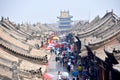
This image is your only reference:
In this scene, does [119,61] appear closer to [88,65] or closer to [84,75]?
[84,75]

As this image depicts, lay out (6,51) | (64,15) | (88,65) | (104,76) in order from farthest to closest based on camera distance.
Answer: (64,15)
(88,65)
(104,76)
(6,51)

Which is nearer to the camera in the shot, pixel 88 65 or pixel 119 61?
pixel 119 61

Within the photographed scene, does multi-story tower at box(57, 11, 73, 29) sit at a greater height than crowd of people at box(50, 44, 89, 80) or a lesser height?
greater

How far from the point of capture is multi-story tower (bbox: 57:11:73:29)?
146 metres

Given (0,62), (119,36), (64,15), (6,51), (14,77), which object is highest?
(64,15)

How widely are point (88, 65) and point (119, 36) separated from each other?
6877 millimetres

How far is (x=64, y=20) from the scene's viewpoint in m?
148

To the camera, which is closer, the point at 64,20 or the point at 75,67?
the point at 75,67

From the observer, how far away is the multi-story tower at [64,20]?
481 feet

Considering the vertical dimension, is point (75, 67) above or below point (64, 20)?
below

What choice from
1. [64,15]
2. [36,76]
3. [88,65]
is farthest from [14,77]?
[64,15]

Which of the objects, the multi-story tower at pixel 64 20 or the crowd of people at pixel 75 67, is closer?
the crowd of people at pixel 75 67

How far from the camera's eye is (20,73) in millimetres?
19891

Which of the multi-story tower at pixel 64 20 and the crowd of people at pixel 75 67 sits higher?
the multi-story tower at pixel 64 20
